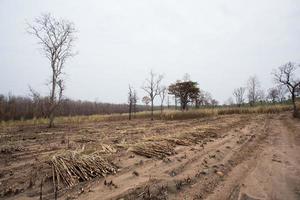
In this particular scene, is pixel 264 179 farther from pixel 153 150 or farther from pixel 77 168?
pixel 77 168

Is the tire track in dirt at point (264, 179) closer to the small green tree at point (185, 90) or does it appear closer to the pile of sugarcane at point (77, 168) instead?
the pile of sugarcane at point (77, 168)

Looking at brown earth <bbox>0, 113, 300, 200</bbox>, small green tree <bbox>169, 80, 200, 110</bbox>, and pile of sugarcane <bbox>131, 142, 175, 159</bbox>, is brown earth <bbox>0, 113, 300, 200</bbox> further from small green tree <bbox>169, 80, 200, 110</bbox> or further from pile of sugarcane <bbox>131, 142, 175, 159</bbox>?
small green tree <bbox>169, 80, 200, 110</bbox>

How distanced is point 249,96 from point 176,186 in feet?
182

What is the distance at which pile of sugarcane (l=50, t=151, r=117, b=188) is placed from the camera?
13.0 feet

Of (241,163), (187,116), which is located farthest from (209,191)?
(187,116)

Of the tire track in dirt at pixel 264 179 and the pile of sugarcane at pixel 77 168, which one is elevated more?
the pile of sugarcane at pixel 77 168

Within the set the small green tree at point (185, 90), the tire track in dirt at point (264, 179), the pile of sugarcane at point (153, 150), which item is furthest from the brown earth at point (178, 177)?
the small green tree at point (185, 90)

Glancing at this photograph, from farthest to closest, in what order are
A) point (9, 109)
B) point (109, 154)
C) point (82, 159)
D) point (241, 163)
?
point (9, 109), point (109, 154), point (241, 163), point (82, 159)

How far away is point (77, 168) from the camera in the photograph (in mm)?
4531

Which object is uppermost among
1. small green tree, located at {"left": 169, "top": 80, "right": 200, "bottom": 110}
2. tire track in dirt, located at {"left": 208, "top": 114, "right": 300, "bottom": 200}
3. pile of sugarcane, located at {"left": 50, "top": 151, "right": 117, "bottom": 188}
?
small green tree, located at {"left": 169, "top": 80, "right": 200, "bottom": 110}

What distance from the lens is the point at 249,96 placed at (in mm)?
52938

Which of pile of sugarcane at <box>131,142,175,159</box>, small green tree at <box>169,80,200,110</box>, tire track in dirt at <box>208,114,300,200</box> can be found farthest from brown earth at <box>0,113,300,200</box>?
small green tree at <box>169,80,200,110</box>

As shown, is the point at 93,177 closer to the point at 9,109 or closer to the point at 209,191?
the point at 209,191

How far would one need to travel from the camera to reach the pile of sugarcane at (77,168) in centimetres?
397
